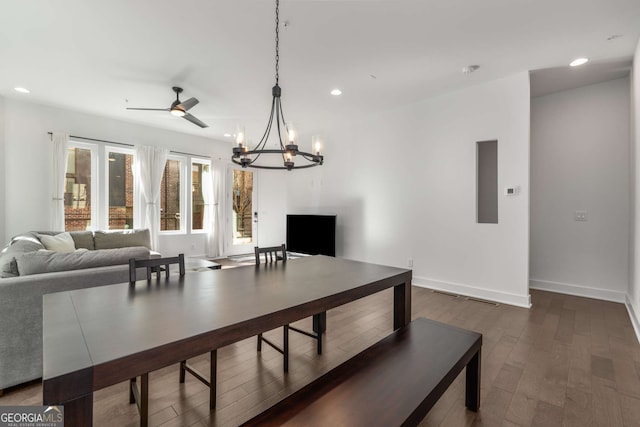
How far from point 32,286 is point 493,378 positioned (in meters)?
3.32

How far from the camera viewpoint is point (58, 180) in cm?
474

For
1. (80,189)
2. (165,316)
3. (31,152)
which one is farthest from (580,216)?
(31,152)

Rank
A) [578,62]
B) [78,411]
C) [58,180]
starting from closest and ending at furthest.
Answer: [78,411]
[578,62]
[58,180]

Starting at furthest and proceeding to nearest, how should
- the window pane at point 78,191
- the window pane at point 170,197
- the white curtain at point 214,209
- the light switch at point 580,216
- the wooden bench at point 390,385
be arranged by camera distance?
1. the white curtain at point 214,209
2. the window pane at point 170,197
3. the window pane at point 78,191
4. the light switch at point 580,216
5. the wooden bench at point 390,385

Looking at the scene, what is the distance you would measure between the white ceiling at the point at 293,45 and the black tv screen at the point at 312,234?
2386 millimetres

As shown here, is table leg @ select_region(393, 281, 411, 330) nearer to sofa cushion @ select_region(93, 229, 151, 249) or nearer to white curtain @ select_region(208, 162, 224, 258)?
sofa cushion @ select_region(93, 229, 151, 249)

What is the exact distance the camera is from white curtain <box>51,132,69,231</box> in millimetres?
4711

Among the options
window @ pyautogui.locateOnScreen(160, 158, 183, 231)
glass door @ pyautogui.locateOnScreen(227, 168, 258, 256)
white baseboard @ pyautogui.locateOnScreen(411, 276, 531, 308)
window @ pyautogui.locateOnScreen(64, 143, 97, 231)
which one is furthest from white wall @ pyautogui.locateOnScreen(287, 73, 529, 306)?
window @ pyautogui.locateOnScreen(64, 143, 97, 231)

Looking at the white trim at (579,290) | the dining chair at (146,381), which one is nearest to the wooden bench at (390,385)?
the dining chair at (146,381)

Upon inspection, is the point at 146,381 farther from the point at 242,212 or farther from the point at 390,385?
the point at 242,212

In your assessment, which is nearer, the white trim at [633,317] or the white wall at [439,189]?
the white trim at [633,317]

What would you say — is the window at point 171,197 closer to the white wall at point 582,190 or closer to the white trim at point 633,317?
the white wall at point 582,190

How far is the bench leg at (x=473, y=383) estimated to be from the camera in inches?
67.6

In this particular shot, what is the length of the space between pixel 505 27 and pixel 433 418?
331cm
